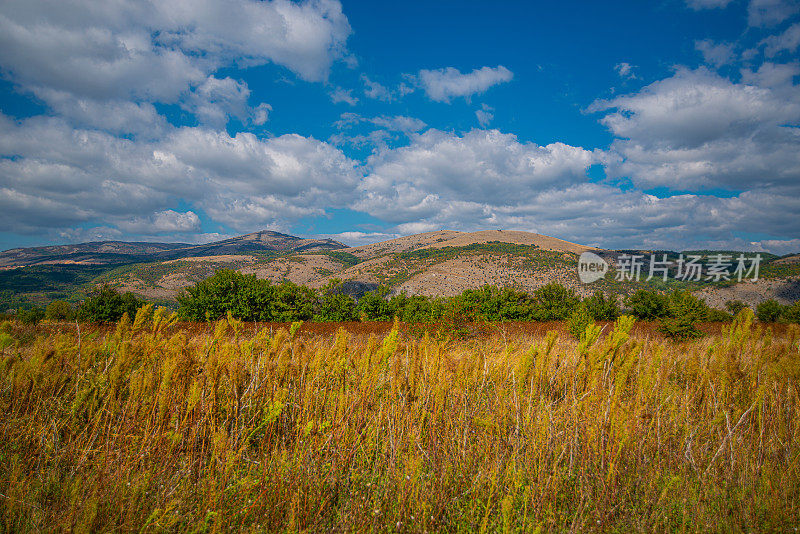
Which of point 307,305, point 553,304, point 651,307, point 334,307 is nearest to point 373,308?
point 334,307

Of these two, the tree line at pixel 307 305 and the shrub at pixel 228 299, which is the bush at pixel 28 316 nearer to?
the tree line at pixel 307 305

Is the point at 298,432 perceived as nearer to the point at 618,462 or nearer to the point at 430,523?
the point at 430,523

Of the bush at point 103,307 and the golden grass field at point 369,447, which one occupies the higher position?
the golden grass field at point 369,447

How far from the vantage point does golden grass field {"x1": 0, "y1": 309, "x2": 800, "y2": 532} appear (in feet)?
6.63

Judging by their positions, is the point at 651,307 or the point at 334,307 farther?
the point at 651,307

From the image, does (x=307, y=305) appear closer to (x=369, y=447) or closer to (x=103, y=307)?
(x=103, y=307)

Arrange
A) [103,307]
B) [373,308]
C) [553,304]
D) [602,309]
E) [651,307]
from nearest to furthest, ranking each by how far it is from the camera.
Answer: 1. [103,307]
2. [373,308]
3. [651,307]
4. [553,304]
5. [602,309]

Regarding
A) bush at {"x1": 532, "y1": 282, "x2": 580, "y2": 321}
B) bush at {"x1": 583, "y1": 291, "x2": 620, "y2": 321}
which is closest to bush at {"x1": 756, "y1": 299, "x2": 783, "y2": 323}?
bush at {"x1": 583, "y1": 291, "x2": 620, "y2": 321}

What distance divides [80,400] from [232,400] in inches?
48.4

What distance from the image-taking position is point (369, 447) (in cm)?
269

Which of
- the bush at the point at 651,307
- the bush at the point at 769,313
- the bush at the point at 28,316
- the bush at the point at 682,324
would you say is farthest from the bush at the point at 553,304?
the bush at the point at 28,316

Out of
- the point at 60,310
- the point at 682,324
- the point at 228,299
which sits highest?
the point at 682,324

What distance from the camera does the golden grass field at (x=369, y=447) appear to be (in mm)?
2020

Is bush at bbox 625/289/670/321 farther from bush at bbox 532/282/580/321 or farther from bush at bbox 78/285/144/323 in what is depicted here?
bush at bbox 78/285/144/323
